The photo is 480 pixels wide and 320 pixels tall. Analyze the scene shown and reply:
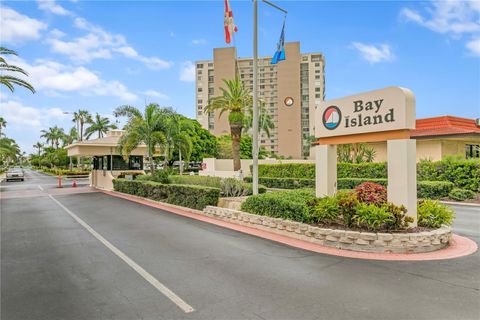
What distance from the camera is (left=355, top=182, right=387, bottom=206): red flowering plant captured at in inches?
356

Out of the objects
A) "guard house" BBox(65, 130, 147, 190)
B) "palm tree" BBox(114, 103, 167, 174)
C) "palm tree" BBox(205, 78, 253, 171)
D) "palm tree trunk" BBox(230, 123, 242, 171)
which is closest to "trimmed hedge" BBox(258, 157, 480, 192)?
"palm tree trunk" BBox(230, 123, 242, 171)

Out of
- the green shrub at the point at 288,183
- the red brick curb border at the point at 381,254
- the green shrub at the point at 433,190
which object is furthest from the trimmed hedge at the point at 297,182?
the red brick curb border at the point at 381,254

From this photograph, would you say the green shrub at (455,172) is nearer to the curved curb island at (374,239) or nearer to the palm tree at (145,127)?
the curved curb island at (374,239)

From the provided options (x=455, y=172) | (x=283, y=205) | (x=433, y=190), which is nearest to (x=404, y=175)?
(x=283, y=205)

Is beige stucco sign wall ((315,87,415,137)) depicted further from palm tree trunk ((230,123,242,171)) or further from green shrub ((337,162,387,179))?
palm tree trunk ((230,123,242,171))

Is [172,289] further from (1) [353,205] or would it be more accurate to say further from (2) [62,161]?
(2) [62,161]

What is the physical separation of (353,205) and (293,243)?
78.3 inches

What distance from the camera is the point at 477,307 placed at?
15.6 feet

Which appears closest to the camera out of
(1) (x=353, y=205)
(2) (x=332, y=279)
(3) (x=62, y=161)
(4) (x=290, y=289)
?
(4) (x=290, y=289)

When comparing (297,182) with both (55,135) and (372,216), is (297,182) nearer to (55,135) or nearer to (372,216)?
(372,216)

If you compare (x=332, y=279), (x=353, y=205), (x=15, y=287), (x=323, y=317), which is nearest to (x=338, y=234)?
(x=353, y=205)

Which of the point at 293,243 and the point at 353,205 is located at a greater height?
the point at 353,205

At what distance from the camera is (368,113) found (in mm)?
9469

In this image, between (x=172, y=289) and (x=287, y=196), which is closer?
(x=172, y=289)
